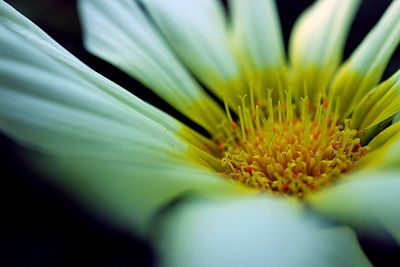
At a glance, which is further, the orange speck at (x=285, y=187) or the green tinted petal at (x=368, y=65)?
the green tinted petal at (x=368, y=65)

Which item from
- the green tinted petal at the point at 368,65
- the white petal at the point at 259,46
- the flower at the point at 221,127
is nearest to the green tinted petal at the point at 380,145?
the flower at the point at 221,127

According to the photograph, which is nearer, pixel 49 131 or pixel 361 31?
pixel 49 131

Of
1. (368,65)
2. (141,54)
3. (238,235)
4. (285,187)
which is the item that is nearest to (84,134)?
(238,235)

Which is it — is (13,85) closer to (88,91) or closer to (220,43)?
(88,91)

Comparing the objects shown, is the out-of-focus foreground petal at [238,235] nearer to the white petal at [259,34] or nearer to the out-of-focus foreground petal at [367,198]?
the out-of-focus foreground petal at [367,198]

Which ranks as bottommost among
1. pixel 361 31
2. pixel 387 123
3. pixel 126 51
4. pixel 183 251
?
pixel 183 251

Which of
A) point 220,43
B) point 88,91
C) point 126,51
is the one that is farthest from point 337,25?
point 88,91
